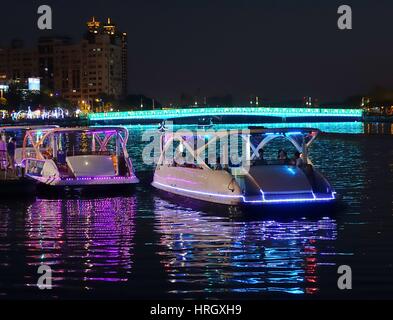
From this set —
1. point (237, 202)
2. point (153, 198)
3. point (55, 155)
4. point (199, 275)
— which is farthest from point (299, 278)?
point (55, 155)

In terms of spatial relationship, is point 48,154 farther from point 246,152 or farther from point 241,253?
point 241,253

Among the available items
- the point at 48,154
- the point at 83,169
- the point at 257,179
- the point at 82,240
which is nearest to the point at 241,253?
the point at 82,240

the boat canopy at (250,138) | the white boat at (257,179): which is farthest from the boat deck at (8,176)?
the white boat at (257,179)

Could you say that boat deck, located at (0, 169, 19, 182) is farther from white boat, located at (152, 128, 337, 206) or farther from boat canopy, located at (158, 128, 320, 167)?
white boat, located at (152, 128, 337, 206)

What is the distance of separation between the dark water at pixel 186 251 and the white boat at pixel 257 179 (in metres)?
0.58

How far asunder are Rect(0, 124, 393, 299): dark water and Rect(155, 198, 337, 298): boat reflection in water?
22 mm

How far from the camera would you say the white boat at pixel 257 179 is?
19797 mm

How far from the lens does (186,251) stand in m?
15.5

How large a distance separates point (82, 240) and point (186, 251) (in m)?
2.94

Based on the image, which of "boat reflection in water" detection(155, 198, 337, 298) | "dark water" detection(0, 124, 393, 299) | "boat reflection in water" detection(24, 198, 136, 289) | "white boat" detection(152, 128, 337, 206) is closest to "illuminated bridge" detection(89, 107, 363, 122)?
"white boat" detection(152, 128, 337, 206)

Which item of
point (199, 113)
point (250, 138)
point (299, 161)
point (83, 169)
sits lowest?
point (83, 169)

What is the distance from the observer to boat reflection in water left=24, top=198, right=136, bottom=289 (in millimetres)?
13438

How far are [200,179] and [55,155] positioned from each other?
8.09 meters
